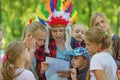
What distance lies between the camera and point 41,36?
15.2 ft

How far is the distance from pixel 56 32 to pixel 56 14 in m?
0.25

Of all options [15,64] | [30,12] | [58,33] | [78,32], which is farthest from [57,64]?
[30,12]

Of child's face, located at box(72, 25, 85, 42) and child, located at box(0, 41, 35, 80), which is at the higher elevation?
child's face, located at box(72, 25, 85, 42)

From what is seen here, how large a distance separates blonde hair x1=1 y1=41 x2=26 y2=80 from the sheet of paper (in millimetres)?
727

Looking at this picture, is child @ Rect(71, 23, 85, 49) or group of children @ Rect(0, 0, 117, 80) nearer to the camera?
group of children @ Rect(0, 0, 117, 80)

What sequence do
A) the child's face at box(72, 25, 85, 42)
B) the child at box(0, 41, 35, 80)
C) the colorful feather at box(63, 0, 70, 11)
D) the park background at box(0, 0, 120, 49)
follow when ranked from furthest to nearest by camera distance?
the park background at box(0, 0, 120, 49) < the child's face at box(72, 25, 85, 42) < the colorful feather at box(63, 0, 70, 11) < the child at box(0, 41, 35, 80)

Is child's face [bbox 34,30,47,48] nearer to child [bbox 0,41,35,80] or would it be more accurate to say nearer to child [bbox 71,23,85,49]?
child [bbox 71,23,85,49]

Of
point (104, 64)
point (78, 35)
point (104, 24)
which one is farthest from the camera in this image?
point (78, 35)

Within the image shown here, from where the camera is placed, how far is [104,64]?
13.8 ft

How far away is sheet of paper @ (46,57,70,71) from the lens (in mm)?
4590

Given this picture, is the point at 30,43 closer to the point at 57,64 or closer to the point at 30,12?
the point at 57,64

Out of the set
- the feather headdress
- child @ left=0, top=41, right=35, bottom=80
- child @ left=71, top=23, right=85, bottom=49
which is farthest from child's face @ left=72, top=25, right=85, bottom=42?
child @ left=0, top=41, right=35, bottom=80

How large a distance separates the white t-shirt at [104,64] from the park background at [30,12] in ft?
22.0

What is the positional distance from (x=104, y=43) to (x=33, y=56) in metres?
0.94
